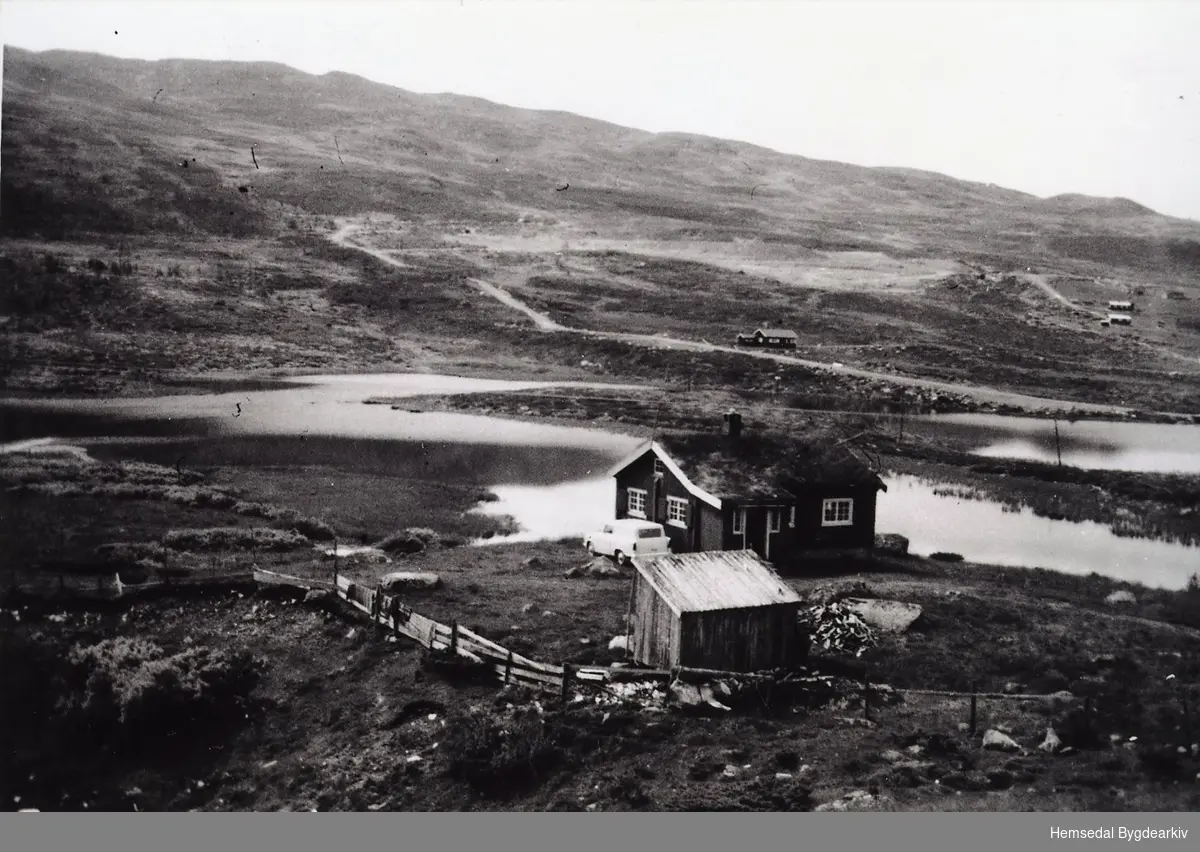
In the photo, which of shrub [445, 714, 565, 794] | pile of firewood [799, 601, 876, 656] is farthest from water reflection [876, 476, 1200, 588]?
shrub [445, 714, 565, 794]

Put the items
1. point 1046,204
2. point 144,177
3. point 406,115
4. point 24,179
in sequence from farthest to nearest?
point 406,115
point 1046,204
point 144,177
point 24,179

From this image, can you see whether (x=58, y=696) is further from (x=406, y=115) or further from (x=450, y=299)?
(x=406, y=115)

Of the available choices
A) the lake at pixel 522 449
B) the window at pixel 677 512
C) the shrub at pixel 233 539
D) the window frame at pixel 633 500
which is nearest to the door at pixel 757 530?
the window at pixel 677 512

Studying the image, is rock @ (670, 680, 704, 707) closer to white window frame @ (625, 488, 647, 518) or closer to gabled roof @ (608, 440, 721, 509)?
gabled roof @ (608, 440, 721, 509)

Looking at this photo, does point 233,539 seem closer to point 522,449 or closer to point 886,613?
point 522,449

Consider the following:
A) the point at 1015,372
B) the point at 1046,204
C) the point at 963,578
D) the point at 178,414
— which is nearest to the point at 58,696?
the point at 178,414

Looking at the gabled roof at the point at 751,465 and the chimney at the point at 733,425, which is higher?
the chimney at the point at 733,425

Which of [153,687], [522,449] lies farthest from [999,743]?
[522,449]

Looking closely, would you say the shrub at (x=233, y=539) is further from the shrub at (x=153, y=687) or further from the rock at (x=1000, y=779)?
the rock at (x=1000, y=779)
